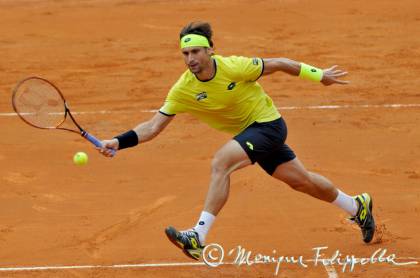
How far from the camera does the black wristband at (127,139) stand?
31.2ft

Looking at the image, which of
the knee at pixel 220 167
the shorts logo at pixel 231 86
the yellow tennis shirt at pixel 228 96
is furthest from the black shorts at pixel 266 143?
the shorts logo at pixel 231 86

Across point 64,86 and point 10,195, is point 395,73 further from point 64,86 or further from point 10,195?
point 10,195

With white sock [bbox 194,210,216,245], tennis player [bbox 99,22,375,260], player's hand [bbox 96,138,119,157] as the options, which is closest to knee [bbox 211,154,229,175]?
tennis player [bbox 99,22,375,260]

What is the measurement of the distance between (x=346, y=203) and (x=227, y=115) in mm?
1544

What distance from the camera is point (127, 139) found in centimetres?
956

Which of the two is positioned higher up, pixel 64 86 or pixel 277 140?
pixel 277 140

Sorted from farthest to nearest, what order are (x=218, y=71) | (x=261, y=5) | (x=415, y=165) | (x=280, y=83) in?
(x=261, y=5) → (x=280, y=83) → (x=415, y=165) → (x=218, y=71)

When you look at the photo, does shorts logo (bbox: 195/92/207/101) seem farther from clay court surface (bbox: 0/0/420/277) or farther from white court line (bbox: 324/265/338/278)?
white court line (bbox: 324/265/338/278)

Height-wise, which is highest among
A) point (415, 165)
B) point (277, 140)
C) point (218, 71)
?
point (218, 71)

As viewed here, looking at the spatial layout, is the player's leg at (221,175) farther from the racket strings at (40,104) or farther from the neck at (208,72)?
the racket strings at (40,104)

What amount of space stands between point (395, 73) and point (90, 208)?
23.7 feet

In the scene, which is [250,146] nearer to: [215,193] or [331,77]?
[215,193]

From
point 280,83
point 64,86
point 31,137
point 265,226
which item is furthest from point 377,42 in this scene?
point 265,226

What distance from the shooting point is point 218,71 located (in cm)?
948
